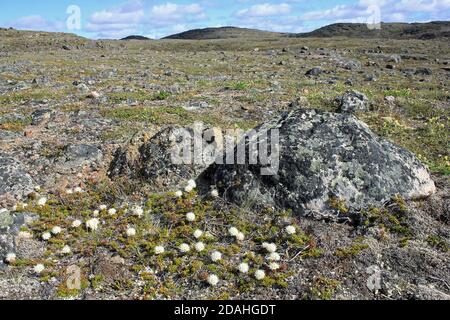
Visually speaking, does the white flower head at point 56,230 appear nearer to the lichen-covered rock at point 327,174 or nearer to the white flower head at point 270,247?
the lichen-covered rock at point 327,174

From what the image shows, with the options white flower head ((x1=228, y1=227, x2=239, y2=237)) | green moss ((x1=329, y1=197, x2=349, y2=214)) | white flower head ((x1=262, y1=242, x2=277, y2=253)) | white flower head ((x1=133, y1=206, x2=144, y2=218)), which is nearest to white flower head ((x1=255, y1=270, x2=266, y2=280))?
white flower head ((x1=262, y1=242, x2=277, y2=253))

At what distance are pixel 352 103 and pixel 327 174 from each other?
11556 mm

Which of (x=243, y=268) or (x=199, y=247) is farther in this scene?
(x=199, y=247)

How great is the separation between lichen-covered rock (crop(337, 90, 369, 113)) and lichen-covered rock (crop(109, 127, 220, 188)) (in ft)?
33.0

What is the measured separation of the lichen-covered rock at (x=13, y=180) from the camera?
36.4 feet

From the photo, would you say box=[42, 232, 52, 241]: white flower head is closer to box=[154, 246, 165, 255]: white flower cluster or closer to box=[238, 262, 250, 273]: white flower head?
box=[154, 246, 165, 255]: white flower cluster

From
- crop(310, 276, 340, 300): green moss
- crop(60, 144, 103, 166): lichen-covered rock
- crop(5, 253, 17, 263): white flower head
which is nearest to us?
crop(310, 276, 340, 300): green moss

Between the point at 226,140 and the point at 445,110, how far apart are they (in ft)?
43.1

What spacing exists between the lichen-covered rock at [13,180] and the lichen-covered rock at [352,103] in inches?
556

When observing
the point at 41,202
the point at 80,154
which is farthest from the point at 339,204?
the point at 80,154

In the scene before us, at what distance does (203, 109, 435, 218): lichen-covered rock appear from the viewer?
970 centimetres

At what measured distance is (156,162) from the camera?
1167 cm

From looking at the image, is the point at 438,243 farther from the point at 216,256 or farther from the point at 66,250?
the point at 66,250

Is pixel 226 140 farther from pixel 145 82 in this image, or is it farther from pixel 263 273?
pixel 145 82
